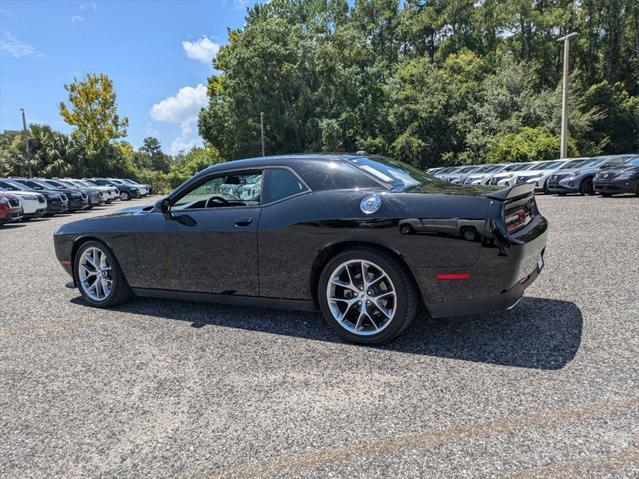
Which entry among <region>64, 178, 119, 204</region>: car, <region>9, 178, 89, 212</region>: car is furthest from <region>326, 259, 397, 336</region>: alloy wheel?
<region>64, 178, 119, 204</region>: car

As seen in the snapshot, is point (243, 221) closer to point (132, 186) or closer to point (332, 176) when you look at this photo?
point (332, 176)

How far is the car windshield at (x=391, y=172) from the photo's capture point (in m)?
3.59

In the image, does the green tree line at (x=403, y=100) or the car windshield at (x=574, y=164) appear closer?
the car windshield at (x=574, y=164)

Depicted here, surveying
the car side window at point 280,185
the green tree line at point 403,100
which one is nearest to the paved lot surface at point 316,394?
the car side window at point 280,185

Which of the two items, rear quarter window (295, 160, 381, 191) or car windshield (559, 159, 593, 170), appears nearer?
rear quarter window (295, 160, 381, 191)

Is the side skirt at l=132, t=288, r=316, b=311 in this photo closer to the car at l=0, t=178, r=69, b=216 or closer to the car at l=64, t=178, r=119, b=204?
the car at l=0, t=178, r=69, b=216

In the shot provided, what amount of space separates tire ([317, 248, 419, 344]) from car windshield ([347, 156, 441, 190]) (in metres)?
0.62

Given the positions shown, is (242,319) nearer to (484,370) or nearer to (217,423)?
(217,423)

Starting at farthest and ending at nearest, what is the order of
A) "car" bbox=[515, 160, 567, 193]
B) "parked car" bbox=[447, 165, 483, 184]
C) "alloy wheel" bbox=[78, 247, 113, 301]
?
"parked car" bbox=[447, 165, 483, 184] → "car" bbox=[515, 160, 567, 193] → "alloy wheel" bbox=[78, 247, 113, 301]

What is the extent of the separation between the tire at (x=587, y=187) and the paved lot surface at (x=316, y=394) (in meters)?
12.7

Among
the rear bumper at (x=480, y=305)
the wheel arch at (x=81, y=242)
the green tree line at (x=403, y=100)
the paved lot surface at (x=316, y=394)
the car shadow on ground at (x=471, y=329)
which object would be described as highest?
the green tree line at (x=403, y=100)

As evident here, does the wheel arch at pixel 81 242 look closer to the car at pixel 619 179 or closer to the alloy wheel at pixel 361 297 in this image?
the alloy wheel at pixel 361 297

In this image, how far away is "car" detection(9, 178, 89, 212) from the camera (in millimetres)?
18781

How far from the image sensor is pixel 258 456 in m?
2.20
